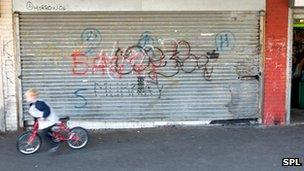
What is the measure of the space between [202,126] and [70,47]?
313cm

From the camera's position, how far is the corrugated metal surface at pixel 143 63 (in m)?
9.05

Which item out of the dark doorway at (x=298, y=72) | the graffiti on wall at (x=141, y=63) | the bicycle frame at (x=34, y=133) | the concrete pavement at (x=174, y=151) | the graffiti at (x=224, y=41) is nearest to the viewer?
the concrete pavement at (x=174, y=151)

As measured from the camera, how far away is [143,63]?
30.5 ft

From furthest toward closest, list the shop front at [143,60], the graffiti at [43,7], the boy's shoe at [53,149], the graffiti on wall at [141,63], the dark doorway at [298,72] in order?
the dark doorway at [298,72], the graffiti on wall at [141,63], the shop front at [143,60], the graffiti at [43,7], the boy's shoe at [53,149]

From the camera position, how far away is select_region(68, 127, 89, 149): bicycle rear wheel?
7.76 meters

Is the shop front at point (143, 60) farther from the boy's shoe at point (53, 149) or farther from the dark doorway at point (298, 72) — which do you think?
the dark doorway at point (298, 72)

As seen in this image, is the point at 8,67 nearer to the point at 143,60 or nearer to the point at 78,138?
the point at 78,138

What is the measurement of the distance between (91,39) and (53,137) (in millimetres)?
2346

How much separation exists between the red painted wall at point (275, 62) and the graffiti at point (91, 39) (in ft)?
11.2

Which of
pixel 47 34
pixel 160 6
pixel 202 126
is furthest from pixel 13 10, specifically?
pixel 202 126

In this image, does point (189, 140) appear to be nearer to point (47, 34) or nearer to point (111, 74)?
point (111, 74)

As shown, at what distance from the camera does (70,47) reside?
29.8 ft

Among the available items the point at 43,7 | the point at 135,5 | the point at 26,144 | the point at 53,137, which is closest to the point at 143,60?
the point at 135,5

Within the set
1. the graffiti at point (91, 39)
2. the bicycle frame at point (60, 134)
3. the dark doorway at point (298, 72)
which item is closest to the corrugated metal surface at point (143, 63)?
the graffiti at point (91, 39)
